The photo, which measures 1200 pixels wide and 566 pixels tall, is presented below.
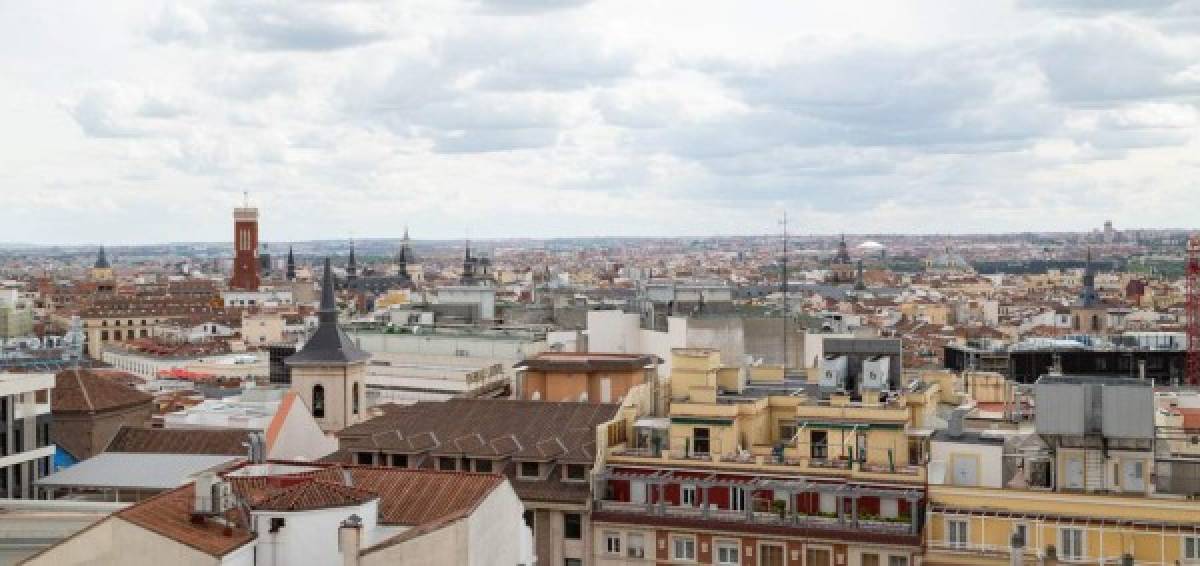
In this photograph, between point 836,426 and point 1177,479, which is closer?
point 1177,479

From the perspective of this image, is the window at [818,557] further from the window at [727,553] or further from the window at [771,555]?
the window at [727,553]

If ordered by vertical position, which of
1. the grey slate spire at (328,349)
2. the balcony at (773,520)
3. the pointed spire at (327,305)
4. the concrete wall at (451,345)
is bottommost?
the balcony at (773,520)

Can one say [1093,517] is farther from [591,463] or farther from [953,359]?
[953,359]

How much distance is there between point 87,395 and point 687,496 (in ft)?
83.0

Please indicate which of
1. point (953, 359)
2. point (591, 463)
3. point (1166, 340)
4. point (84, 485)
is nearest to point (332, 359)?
point (84, 485)

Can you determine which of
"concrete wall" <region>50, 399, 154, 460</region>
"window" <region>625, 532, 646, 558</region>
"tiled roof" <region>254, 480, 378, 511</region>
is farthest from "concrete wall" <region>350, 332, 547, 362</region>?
"tiled roof" <region>254, 480, 378, 511</region>

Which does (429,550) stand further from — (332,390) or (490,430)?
(332,390)

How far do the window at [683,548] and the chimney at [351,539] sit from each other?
1478 centimetres

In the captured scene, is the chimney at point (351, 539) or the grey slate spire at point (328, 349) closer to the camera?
the chimney at point (351, 539)

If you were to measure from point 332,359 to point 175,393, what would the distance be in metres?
28.2

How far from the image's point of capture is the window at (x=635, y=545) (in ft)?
133

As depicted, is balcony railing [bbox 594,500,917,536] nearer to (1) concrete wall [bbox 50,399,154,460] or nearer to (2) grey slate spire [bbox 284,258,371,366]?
(2) grey slate spire [bbox 284,258,371,366]

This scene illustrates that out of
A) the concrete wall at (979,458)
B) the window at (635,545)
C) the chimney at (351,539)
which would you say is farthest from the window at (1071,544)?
the chimney at (351,539)

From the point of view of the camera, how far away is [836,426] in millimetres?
41000
